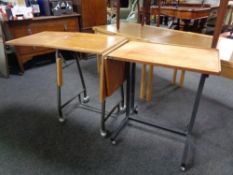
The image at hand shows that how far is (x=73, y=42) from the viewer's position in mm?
1649

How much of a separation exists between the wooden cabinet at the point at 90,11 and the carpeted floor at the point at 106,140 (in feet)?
4.69

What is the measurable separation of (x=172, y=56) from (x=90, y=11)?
257cm

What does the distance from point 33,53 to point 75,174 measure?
236 cm

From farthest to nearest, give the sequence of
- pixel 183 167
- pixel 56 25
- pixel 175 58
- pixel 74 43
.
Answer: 1. pixel 56 25
2. pixel 74 43
3. pixel 183 167
4. pixel 175 58

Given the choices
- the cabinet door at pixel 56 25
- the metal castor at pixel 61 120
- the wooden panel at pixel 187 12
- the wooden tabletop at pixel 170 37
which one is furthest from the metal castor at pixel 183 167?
the wooden panel at pixel 187 12

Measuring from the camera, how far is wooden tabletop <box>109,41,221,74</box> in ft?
3.73

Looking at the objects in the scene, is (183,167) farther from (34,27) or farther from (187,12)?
(187,12)

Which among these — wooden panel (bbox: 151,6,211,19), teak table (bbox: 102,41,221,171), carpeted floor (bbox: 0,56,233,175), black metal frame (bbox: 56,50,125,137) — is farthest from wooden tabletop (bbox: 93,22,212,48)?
wooden panel (bbox: 151,6,211,19)

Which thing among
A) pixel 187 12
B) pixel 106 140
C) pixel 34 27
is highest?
pixel 187 12

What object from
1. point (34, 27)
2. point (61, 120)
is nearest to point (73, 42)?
point (61, 120)

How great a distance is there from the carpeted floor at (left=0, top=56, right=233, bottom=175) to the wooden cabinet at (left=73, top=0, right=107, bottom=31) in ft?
4.69

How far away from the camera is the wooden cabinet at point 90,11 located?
3340 mm

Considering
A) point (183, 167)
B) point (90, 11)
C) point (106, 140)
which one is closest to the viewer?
point (183, 167)

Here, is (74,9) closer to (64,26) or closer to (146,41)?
(64,26)
